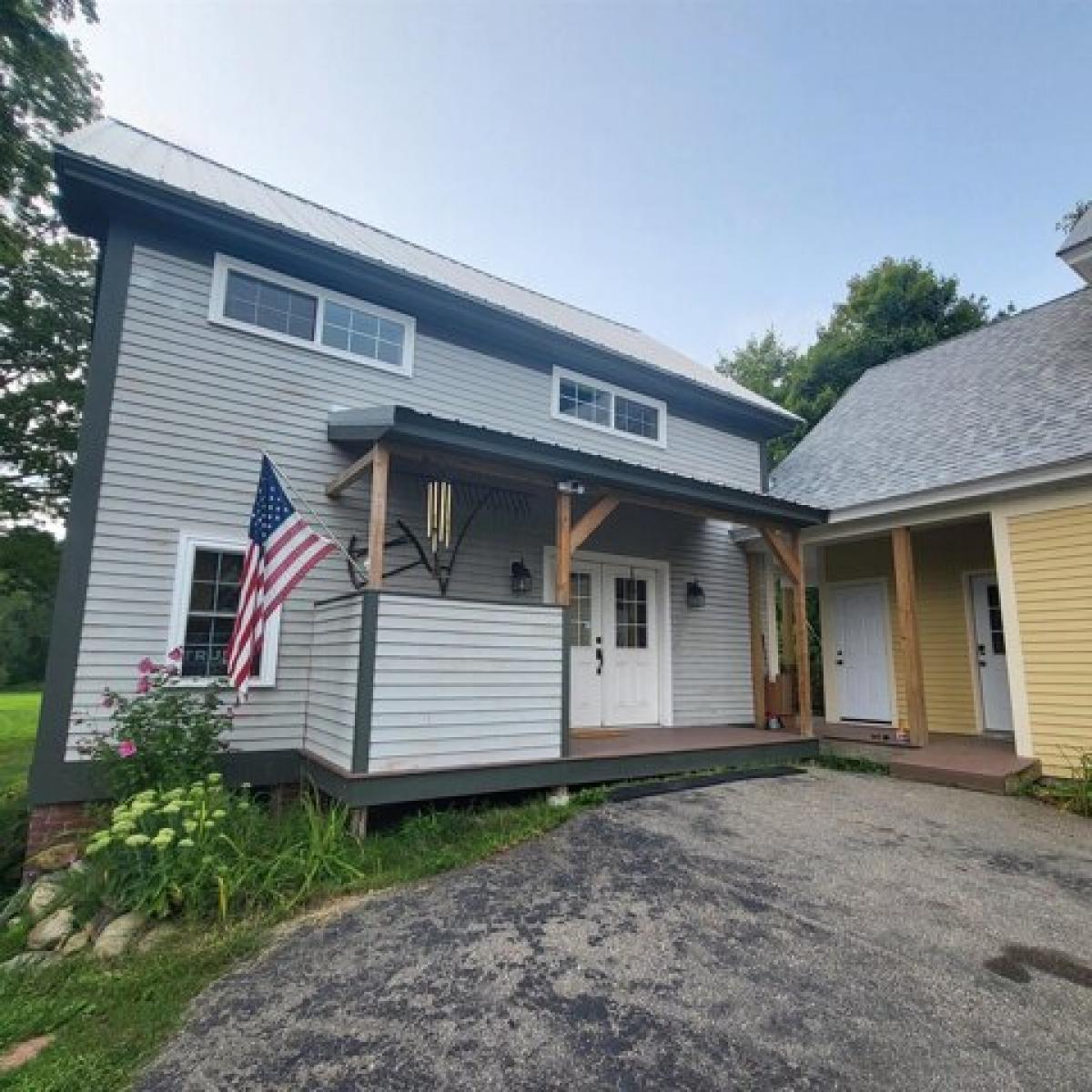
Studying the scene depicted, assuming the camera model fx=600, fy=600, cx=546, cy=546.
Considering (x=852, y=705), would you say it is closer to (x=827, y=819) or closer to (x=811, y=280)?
(x=827, y=819)

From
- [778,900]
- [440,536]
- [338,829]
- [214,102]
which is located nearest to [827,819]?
[778,900]

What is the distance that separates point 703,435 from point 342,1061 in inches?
330

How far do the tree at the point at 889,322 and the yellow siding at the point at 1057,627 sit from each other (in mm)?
12546

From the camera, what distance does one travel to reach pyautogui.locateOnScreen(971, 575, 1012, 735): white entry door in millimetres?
7770

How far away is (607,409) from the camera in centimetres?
811

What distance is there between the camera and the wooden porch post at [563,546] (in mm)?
5340

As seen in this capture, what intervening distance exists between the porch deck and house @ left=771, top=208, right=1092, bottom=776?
0.28ft

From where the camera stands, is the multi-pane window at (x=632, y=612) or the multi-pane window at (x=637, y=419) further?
the multi-pane window at (x=637, y=419)

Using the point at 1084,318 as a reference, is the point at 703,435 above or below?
below

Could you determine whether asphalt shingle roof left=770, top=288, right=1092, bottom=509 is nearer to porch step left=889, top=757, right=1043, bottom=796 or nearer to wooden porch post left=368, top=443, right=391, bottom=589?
porch step left=889, top=757, right=1043, bottom=796

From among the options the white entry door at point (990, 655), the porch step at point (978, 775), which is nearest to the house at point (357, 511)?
the porch step at point (978, 775)

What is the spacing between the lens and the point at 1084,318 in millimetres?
8156

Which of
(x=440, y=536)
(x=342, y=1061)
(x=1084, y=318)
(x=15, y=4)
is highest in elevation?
(x=15, y=4)

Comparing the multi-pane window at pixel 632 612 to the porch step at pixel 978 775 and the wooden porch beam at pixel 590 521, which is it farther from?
the porch step at pixel 978 775
